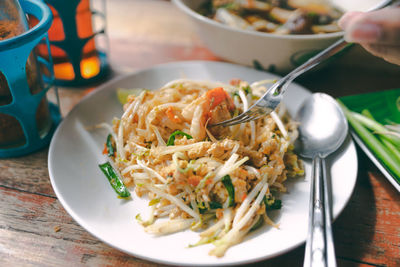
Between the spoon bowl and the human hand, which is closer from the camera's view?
the human hand

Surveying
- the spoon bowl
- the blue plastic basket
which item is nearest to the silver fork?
the spoon bowl

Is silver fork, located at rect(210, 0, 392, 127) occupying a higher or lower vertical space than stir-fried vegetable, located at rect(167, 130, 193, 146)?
higher

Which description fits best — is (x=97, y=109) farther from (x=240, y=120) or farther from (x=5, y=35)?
(x=240, y=120)

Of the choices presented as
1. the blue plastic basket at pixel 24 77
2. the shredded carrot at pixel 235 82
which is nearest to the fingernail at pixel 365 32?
the shredded carrot at pixel 235 82

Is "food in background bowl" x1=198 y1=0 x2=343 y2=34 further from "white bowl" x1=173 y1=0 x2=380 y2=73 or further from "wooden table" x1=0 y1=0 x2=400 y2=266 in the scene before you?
"wooden table" x1=0 y1=0 x2=400 y2=266

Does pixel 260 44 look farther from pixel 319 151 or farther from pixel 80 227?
pixel 80 227

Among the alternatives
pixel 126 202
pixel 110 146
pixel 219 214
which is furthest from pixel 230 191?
pixel 110 146

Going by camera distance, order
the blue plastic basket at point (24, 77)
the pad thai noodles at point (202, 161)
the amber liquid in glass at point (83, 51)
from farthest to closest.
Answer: the amber liquid in glass at point (83, 51) → the blue plastic basket at point (24, 77) → the pad thai noodles at point (202, 161)

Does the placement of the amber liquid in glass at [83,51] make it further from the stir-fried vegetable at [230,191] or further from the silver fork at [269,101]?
the stir-fried vegetable at [230,191]
